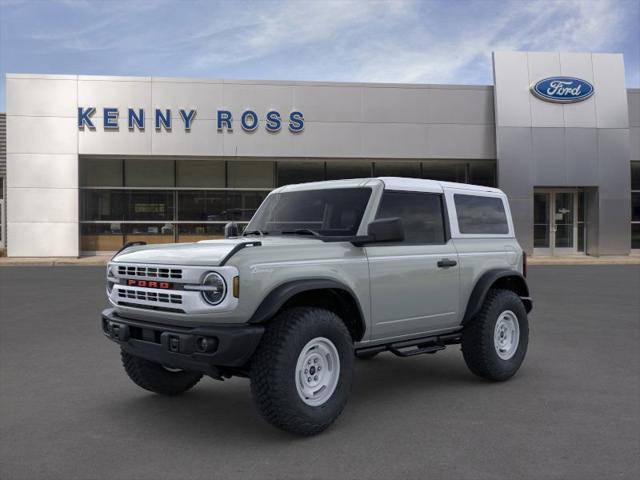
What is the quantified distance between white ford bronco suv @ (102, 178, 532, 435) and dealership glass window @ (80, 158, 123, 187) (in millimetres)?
19542

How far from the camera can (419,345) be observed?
18.4 feet

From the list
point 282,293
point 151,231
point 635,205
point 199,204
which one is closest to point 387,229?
point 282,293

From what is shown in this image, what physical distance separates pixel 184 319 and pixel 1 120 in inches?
942

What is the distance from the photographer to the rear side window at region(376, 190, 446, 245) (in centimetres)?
545

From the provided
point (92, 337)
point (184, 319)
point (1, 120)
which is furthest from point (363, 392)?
point (1, 120)

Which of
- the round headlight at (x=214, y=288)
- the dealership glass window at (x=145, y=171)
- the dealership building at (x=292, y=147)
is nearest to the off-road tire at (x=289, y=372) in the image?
the round headlight at (x=214, y=288)

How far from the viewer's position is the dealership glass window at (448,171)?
984 inches

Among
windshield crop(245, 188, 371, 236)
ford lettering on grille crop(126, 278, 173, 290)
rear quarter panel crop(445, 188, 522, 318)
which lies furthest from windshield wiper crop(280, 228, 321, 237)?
rear quarter panel crop(445, 188, 522, 318)

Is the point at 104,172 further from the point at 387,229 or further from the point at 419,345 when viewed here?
the point at 387,229

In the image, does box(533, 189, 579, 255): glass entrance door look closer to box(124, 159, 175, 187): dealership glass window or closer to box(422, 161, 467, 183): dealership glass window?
box(422, 161, 467, 183): dealership glass window

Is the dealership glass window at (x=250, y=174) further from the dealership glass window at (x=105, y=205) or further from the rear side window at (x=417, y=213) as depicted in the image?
the rear side window at (x=417, y=213)

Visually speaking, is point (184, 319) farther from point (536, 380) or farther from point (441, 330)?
point (536, 380)

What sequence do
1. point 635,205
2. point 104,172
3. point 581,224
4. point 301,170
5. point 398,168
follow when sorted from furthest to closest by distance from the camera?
point 635,205 < point 581,224 < point 398,168 < point 301,170 < point 104,172

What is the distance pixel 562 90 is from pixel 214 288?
2305 centimetres
